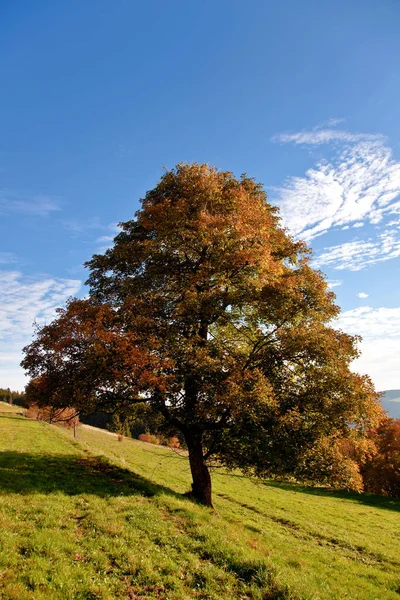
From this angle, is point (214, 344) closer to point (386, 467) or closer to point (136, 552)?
point (136, 552)

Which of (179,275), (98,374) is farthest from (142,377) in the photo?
(179,275)

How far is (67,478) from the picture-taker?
1697 cm

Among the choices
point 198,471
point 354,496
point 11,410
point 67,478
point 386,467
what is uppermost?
point 198,471

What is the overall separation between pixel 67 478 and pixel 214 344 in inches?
402

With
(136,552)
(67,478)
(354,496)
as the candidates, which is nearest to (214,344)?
(136,552)

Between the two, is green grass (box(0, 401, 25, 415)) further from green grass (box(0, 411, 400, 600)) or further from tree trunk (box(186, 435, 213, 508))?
tree trunk (box(186, 435, 213, 508))

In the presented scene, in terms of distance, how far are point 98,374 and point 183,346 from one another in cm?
408

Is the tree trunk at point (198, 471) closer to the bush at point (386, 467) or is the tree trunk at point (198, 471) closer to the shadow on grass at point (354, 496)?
the shadow on grass at point (354, 496)

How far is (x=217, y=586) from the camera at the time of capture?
28.5 ft

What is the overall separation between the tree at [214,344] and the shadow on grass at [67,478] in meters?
3.52

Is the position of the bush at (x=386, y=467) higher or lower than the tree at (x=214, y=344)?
lower

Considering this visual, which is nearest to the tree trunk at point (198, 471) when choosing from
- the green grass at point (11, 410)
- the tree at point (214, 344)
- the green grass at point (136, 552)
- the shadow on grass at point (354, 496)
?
the tree at point (214, 344)

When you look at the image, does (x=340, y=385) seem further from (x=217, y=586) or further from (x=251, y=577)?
(x=217, y=586)

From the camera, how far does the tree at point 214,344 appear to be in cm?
1462
